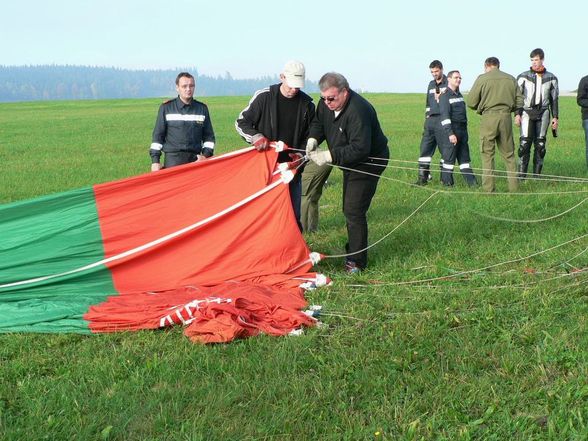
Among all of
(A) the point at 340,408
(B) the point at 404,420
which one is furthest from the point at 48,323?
(B) the point at 404,420

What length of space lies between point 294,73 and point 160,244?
218cm

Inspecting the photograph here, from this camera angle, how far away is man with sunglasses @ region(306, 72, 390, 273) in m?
7.20

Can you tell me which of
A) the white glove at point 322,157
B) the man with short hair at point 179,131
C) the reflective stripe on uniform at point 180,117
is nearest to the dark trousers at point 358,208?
the white glove at point 322,157

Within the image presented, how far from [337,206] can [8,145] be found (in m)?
17.0

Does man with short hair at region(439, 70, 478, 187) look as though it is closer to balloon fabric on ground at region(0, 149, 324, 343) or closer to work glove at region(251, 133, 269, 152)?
work glove at region(251, 133, 269, 152)

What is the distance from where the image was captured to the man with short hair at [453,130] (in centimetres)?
1245

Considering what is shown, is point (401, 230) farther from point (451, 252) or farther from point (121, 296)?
point (121, 296)

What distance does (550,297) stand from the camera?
6.21 metres

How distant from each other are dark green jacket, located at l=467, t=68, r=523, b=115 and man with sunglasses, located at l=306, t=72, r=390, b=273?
14.8ft

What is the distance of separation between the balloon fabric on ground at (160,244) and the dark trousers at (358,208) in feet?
1.96

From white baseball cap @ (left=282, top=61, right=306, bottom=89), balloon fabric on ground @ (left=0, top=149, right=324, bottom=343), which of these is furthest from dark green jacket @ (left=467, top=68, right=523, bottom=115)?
balloon fabric on ground @ (left=0, top=149, right=324, bottom=343)

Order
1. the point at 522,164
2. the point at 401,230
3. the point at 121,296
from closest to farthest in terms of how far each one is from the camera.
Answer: the point at 121,296
the point at 401,230
the point at 522,164

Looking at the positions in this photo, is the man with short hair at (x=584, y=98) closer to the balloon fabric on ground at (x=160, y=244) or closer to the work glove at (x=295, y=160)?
the work glove at (x=295, y=160)

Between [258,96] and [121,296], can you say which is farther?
[258,96]
